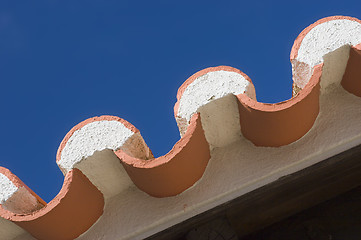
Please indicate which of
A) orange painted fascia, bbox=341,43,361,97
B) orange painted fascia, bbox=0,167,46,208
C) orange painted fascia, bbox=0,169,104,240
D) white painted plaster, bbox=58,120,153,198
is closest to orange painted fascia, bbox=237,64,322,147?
orange painted fascia, bbox=341,43,361,97

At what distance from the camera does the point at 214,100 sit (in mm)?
1693

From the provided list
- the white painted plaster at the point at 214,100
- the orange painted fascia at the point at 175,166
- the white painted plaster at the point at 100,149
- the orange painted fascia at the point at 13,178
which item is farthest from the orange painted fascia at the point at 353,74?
the orange painted fascia at the point at 13,178

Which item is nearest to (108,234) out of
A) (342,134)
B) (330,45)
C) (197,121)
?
(197,121)

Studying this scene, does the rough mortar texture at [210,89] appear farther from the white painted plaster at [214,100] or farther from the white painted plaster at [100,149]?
the white painted plaster at [100,149]

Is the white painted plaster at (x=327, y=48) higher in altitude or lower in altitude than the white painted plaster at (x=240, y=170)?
higher

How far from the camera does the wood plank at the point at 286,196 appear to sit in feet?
5.91

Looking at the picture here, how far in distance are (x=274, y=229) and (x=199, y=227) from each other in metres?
0.31

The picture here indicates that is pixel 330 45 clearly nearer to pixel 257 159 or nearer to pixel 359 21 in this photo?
pixel 359 21

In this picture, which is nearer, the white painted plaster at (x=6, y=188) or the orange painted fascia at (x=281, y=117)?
the orange painted fascia at (x=281, y=117)

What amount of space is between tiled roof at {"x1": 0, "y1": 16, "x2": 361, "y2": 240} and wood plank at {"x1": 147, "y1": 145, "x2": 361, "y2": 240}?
5.1 inches

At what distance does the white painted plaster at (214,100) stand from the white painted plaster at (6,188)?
2.00 ft

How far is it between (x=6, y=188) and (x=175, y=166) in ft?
1.95

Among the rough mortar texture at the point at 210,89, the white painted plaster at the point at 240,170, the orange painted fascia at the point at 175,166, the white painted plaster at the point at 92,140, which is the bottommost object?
the white painted plaster at the point at 240,170

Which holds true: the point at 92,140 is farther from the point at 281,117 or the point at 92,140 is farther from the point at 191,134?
the point at 281,117
